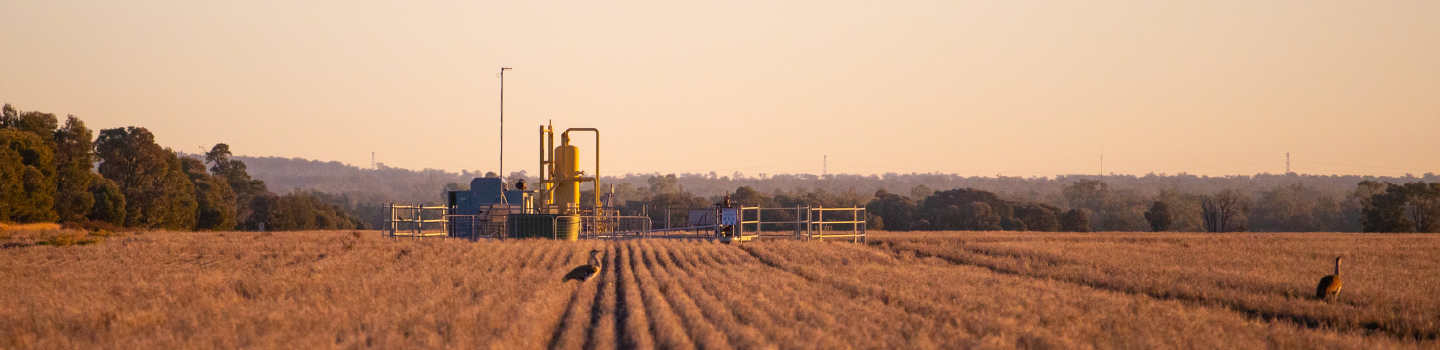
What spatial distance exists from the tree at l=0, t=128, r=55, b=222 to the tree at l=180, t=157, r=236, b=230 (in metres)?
12.9

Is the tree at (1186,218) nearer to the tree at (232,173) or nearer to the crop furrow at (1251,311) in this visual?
the crop furrow at (1251,311)

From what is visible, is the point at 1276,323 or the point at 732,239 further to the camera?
the point at 732,239

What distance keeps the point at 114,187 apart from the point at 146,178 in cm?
476

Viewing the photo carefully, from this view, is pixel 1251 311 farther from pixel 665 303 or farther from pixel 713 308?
pixel 665 303

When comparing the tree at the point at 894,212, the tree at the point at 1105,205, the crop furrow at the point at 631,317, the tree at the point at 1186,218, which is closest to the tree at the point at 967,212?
the tree at the point at 894,212

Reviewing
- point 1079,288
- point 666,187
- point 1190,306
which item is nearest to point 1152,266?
point 1079,288

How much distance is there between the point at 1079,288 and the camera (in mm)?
19078

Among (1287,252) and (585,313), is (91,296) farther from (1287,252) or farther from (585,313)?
(1287,252)

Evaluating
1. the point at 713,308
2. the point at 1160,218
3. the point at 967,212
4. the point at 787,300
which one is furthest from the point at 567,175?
the point at 1160,218

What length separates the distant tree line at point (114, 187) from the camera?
187 ft

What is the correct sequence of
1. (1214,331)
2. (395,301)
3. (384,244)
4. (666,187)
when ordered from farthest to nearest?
(666,187), (384,244), (395,301), (1214,331)

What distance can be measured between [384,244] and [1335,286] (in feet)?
83.5

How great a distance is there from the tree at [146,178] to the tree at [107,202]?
1.80 metres

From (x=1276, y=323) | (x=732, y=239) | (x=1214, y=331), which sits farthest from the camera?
(x=732, y=239)
